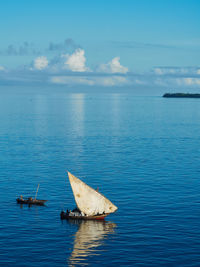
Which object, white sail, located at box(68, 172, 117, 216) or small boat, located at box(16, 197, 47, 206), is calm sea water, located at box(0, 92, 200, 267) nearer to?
small boat, located at box(16, 197, 47, 206)

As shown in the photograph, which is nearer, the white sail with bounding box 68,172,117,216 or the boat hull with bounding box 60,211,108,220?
the boat hull with bounding box 60,211,108,220

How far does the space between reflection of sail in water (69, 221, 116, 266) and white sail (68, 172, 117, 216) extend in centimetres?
286

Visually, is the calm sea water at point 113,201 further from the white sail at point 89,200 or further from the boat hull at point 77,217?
the white sail at point 89,200

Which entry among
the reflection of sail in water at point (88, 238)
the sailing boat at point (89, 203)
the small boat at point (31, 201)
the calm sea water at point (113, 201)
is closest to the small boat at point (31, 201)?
the small boat at point (31, 201)

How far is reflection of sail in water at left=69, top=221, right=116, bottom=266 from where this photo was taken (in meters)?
54.0

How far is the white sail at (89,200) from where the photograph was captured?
70625mm

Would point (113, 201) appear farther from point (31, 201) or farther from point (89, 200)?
point (31, 201)

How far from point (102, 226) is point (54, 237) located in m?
10.2

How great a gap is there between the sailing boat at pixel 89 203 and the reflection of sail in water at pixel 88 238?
2.09 metres

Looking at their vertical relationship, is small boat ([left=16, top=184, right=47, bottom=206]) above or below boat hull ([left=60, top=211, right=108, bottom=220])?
above

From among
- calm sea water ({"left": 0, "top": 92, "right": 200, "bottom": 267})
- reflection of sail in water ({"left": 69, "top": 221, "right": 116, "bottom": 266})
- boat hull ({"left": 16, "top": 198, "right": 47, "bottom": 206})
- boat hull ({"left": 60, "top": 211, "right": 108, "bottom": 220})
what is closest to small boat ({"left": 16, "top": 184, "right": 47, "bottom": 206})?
boat hull ({"left": 16, "top": 198, "right": 47, "bottom": 206})

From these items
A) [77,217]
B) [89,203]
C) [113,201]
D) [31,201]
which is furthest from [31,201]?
[113,201]

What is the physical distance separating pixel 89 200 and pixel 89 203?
0.57 m

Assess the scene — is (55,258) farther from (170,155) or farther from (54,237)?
(170,155)
